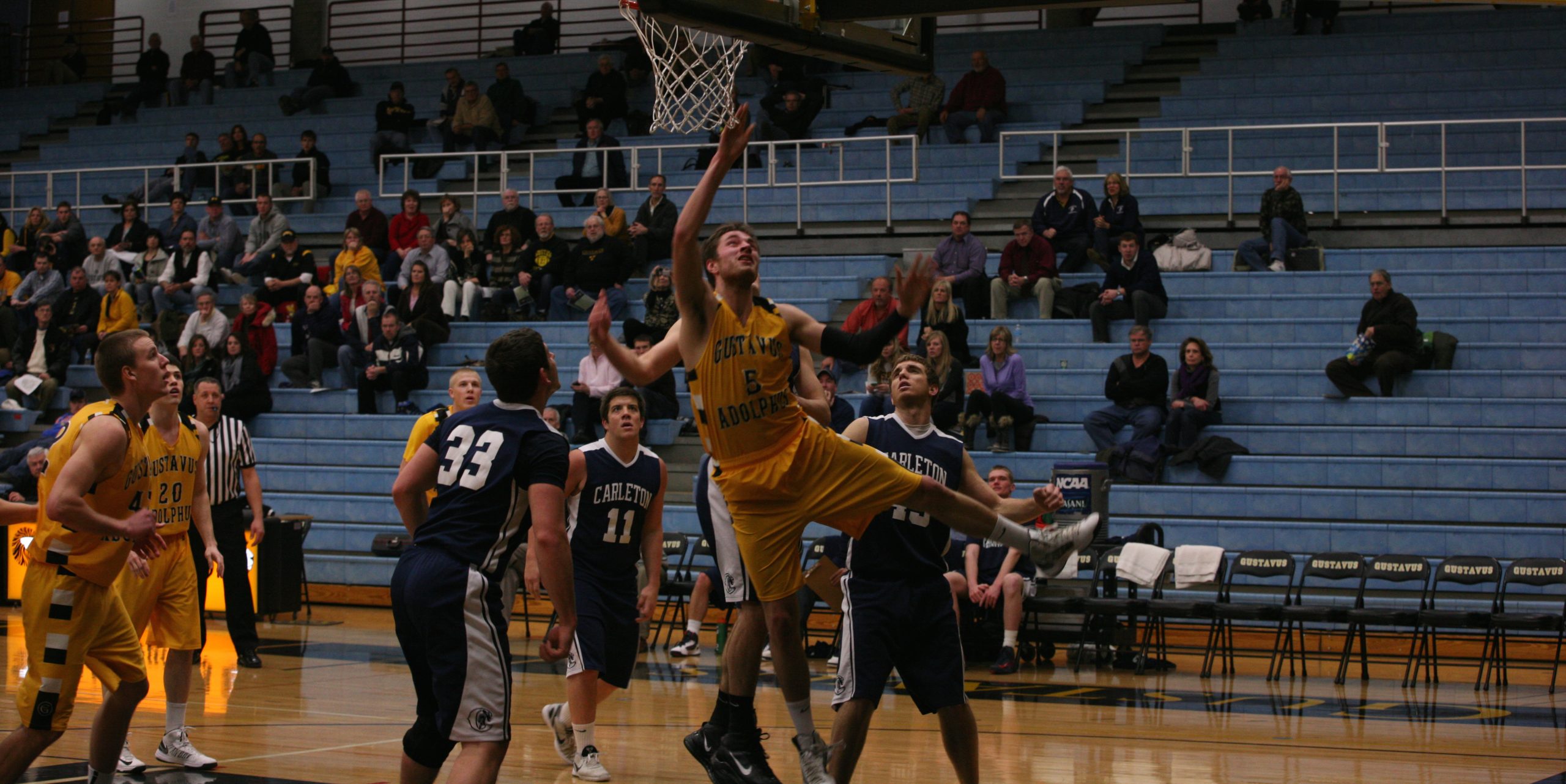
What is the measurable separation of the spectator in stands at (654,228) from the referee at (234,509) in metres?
7.85

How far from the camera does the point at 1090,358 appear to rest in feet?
53.1

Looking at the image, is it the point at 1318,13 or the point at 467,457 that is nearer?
the point at 467,457

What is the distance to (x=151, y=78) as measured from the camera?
26797 millimetres

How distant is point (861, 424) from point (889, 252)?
1210 cm

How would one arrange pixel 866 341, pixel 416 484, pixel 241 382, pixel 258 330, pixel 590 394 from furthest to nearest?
pixel 258 330
pixel 241 382
pixel 590 394
pixel 866 341
pixel 416 484

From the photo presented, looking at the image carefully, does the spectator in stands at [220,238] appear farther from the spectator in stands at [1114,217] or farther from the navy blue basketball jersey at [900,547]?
the navy blue basketball jersey at [900,547]

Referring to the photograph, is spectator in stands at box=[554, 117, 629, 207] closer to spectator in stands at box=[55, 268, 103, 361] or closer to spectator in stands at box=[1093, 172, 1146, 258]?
spectator in stands at box=[55, 268, 103, 361]

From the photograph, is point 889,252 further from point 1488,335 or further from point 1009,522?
point 1009,522

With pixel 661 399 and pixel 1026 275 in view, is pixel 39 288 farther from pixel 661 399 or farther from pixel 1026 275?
pixel 1026 275

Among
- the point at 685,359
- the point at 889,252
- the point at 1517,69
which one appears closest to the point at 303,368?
the point at 889,252

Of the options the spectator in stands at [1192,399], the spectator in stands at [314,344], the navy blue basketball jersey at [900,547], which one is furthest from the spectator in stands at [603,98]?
the navy blue basketball jersey at [900,547]

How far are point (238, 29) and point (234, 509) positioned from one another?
20.4m

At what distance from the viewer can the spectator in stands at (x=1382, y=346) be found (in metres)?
14.9

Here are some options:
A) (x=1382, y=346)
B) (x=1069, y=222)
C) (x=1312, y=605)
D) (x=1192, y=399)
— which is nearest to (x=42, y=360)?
(x=1069, y=222)
